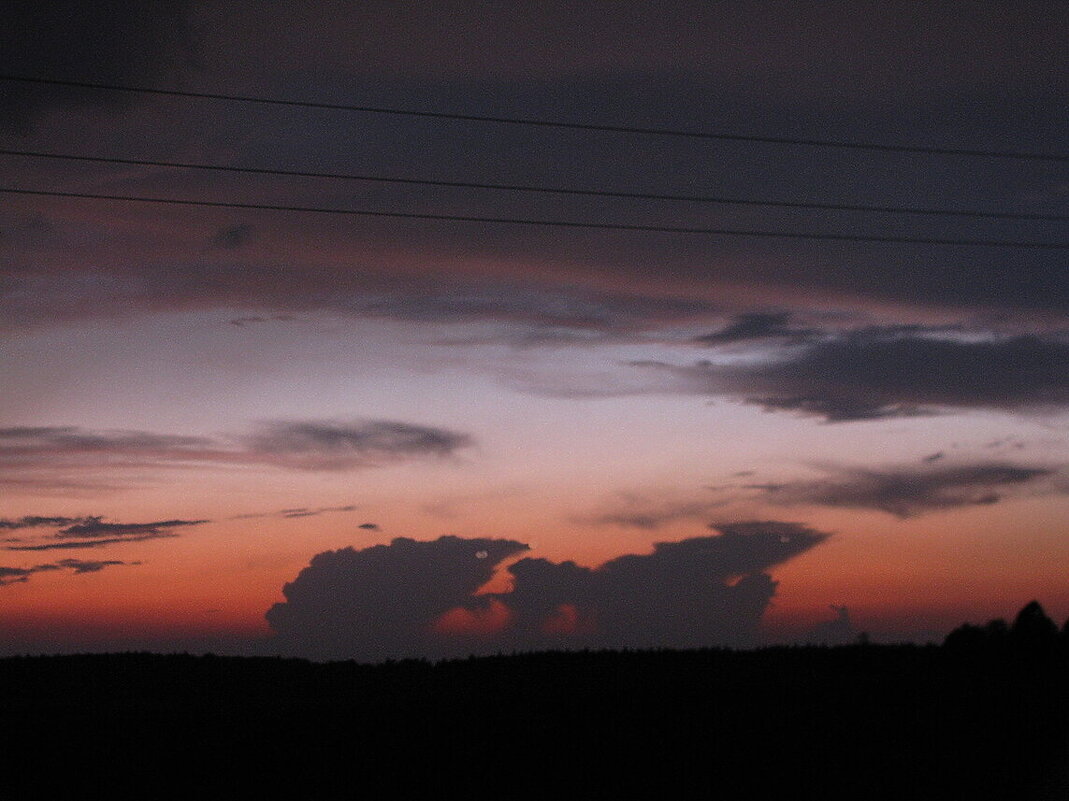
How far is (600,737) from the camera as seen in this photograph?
34.3 m

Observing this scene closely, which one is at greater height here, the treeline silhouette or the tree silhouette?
the tree silhouette

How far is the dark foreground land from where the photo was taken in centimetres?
3117

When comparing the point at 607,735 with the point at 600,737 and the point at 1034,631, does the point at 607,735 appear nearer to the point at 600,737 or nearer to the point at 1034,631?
the point at 600,737

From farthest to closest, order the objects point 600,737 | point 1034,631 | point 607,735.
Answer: point 1034,631, point 607,735, point 600,737

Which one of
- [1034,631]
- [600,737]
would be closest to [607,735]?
[600,737]

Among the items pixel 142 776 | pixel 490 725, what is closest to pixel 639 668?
pixel 490 725

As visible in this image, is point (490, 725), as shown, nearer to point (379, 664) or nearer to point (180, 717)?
point (180, 717)

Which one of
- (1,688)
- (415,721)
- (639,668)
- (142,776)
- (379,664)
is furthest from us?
(379,664)

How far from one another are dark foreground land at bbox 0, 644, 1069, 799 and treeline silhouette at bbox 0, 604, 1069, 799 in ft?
0.26

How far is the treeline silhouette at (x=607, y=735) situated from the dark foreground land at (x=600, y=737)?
0.08 meters

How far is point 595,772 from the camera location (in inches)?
1260

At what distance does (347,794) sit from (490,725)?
5.82 m

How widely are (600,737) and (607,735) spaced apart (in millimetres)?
271

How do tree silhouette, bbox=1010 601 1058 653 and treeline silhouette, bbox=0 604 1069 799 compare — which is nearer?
treeline silhouette, bbox=0 604 1069 799
